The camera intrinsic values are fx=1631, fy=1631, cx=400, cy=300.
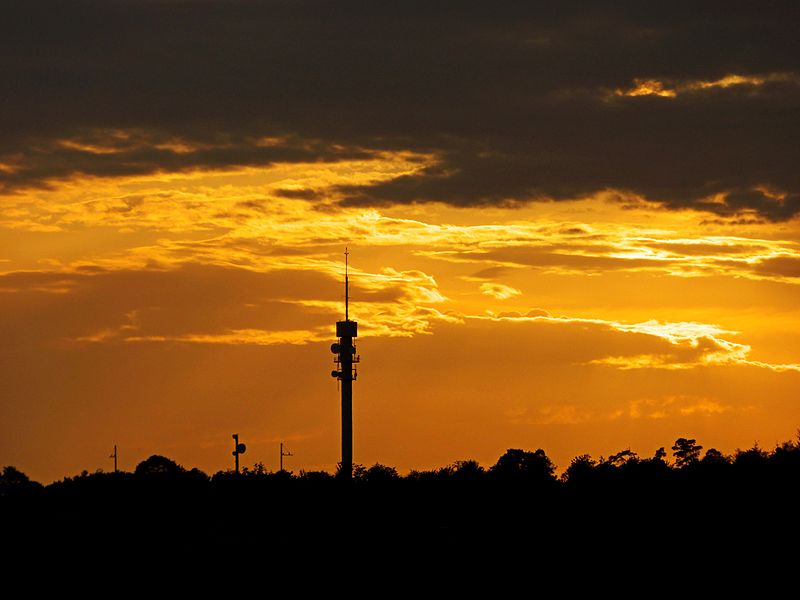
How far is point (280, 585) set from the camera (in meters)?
126

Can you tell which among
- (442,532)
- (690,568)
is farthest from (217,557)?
(690,568)

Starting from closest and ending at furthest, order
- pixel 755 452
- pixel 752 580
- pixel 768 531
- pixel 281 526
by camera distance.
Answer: pixel 752 580
pixel 768 531
pixel 281 526
pixel 755 452

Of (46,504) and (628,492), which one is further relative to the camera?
(46,504)

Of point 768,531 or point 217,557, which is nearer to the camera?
point 768,531

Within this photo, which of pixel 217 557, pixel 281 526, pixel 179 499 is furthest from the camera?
pixel 179 499

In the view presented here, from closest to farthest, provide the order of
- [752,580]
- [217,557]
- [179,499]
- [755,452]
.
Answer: [752,580] < [217,557] < [755,452] < [179,499]

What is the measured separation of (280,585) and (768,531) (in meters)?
37.7

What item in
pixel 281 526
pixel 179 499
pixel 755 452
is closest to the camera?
pixel 281 526

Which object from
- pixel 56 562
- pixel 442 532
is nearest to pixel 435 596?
pixel 442 532

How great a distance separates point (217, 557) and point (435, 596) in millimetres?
23220

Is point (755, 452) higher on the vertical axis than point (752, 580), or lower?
higher

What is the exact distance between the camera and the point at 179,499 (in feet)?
615

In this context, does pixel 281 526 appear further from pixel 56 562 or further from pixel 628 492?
pixel 628 492

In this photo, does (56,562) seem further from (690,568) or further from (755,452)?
(755,452)
